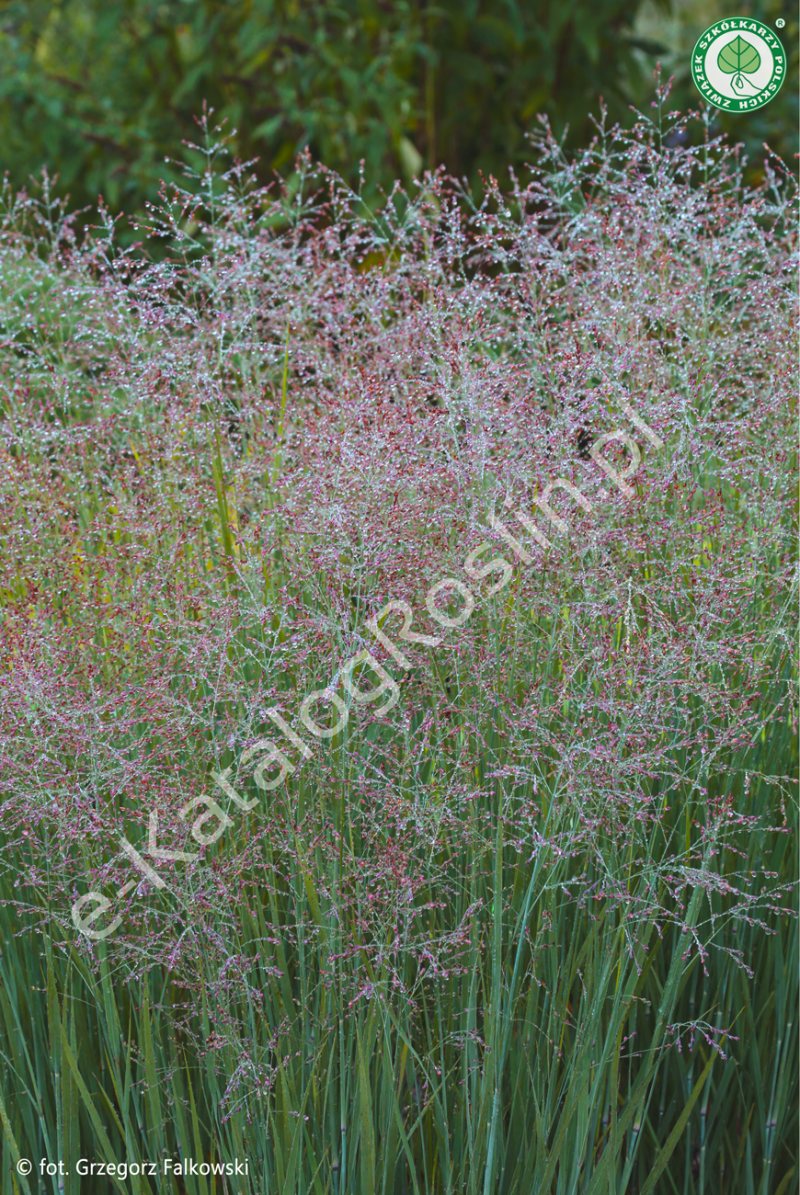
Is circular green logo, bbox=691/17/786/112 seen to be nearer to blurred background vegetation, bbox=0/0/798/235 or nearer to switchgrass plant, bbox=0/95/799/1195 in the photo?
switchgrass plant, bbox=0/95/799/1195

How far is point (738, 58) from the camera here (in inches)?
72.1

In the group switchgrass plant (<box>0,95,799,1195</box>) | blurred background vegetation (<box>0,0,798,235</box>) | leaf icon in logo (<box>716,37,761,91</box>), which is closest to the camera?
switchgrass plant (<box>0,95,799,1195</box>)

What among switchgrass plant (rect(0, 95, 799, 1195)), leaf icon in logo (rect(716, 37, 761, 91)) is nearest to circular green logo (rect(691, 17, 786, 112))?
leaf icon in logo (rect(716, 37, 761, 91))

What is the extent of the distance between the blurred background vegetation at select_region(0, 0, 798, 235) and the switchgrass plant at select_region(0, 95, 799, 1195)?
7.07 feet

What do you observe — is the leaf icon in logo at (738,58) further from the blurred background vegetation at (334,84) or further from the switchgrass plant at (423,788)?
the blurred background vegetation at (334,84)

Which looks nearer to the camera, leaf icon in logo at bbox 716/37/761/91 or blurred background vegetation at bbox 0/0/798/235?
leaf icon in logo at bbox 716/37/761/91

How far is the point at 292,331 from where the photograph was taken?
6.57 ft

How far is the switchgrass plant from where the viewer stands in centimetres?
127

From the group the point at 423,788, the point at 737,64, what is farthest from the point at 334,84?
the point at 423,788

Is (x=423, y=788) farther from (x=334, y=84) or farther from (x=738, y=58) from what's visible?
(x=334, y=84)

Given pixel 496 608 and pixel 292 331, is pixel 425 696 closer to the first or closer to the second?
pixel 496 608

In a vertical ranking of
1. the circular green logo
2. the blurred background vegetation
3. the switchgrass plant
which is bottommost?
the switchgrass plant

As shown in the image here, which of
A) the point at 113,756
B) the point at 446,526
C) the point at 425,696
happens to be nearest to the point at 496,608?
the point at 446,526

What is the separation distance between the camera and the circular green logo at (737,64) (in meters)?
1.84
